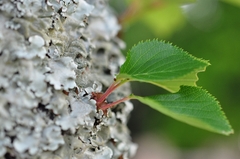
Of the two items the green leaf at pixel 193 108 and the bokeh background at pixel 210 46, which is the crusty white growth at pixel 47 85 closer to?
the green leaf at pixel 193 108

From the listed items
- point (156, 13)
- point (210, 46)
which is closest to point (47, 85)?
point (156, 13)

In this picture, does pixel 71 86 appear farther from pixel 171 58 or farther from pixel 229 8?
pixel 229 8

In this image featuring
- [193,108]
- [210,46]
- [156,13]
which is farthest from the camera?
[210,46]

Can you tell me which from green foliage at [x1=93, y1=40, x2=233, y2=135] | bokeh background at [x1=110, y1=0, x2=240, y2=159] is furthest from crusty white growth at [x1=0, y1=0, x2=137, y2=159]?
bokeh background at [x1=110, y1=0, x2=240, y2=159]

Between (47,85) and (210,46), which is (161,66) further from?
(210,46)

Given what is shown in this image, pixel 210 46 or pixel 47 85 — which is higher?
pixel 210 46

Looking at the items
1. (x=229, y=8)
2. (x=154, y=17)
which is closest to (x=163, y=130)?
(x=229, y=8)
